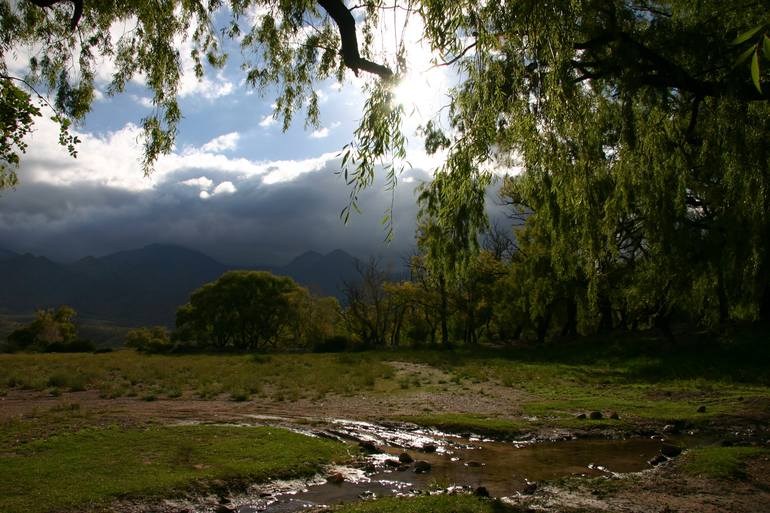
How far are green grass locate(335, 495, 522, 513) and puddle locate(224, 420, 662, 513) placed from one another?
694 millimetres

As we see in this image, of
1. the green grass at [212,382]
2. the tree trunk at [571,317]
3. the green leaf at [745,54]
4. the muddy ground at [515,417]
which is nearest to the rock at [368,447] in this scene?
the muddy ground at [515,417]

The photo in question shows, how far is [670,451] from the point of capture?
29.1 ft

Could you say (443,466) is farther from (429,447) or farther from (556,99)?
(556,99)

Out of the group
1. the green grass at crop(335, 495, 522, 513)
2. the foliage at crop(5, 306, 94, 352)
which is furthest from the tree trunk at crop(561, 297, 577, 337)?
the foliage at crop(5, 306, 94, 352)

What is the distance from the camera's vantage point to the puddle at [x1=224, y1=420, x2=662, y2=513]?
274 inches

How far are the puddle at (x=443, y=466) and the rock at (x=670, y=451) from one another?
28 centimetres

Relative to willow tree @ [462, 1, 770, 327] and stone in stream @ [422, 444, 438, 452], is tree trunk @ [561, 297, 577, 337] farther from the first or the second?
stone in stream @ [422, 444, 438, 452]

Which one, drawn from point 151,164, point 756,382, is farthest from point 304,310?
point 151,164

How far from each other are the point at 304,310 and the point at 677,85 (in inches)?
2245

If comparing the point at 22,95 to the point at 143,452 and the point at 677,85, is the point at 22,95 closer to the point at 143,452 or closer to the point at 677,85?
the point at 143,452

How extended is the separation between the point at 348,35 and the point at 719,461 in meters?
8.34

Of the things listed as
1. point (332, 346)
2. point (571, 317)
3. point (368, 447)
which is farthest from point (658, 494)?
point (332, 346)

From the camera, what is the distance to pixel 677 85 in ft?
26.9

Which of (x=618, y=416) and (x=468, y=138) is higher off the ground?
(x=468, y=138)
